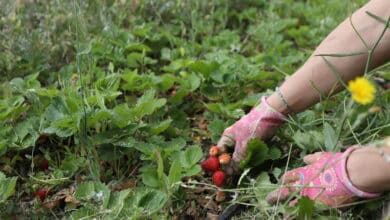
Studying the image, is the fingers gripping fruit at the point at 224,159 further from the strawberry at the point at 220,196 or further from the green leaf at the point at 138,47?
the green leaf at the point at 138,47

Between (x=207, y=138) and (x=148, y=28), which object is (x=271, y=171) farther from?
(x=148, y=28)

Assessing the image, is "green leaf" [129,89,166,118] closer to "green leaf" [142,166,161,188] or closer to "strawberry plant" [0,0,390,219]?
"strawberry plant" [0,0,390,219]

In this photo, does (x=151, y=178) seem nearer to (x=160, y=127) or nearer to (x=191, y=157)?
(x=191, y=157)

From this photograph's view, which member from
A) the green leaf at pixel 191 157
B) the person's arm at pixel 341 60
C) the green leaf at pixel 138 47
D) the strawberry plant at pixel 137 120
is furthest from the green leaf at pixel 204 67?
the green leaf at pixel 191 157

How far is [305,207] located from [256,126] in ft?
1.26

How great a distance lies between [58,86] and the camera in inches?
78.7

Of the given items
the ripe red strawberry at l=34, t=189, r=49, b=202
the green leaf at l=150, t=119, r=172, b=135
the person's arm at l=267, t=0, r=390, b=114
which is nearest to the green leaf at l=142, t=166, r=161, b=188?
the green leaf at l=150, t=119, r=172, b=135

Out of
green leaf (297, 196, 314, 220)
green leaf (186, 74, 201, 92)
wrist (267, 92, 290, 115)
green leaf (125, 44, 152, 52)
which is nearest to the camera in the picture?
green leaf (297, 196, 314, 220)

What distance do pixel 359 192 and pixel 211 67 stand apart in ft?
2.69

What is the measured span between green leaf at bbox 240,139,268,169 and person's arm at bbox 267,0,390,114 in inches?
6.1

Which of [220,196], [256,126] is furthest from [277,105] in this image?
[220,196]

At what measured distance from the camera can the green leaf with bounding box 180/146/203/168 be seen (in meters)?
1.46

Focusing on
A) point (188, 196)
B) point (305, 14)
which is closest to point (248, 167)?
point (188, 196)

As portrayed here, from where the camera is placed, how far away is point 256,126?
1559 millimetres
